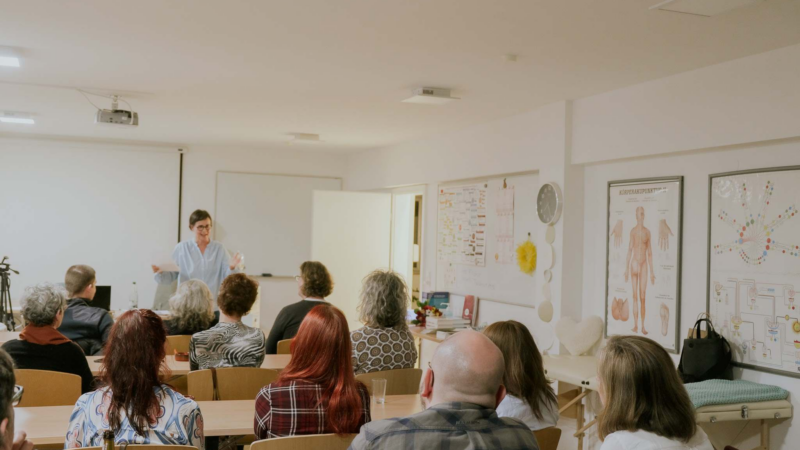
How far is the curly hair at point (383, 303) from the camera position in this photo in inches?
140

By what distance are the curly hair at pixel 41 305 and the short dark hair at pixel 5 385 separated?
211cm

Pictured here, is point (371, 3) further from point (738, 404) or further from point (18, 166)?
point (18, 166)

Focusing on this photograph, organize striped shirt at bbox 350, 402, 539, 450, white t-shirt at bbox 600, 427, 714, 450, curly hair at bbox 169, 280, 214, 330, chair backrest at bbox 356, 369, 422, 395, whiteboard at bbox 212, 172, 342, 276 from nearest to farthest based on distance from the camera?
striped shirt at bbox 350, 402, 539, 450 < white t-shirt at bbox 600, 427, 714, 450 < chair backrest at bbox 356, 369, 422, 395 < curly hair at bbox 169, 280, 214, 330 < whiteboard at bbox 212, 172, 342, 276

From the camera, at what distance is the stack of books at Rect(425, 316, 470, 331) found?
6203 millimetres

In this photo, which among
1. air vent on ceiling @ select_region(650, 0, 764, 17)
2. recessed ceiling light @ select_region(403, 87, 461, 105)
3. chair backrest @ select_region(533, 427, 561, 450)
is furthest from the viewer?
recessed ceiling light @ select_region(403, 87, 461, 105)

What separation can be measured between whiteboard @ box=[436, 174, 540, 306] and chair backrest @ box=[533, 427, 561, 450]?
313cm

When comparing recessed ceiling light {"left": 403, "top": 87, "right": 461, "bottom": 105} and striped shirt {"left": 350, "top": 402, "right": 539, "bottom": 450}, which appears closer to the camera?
striped shirt {"left": 350, "top": 402, "right": 539, "bottom": 450}

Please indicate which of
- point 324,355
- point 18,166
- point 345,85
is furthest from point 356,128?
point 324,355

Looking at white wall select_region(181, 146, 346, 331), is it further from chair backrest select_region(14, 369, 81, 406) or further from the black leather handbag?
the black leather handbag

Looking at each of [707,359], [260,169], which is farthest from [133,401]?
[260,169]

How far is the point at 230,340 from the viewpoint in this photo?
349 centimetres

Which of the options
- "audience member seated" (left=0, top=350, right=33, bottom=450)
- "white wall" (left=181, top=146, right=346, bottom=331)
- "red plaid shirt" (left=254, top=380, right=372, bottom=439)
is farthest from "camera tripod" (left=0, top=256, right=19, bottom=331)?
"audience member seated" (left=0, top=350, right=33, bottom=450)

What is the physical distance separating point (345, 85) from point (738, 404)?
314cm

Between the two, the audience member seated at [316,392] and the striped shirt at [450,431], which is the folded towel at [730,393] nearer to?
the audience member seated at [316,392]
